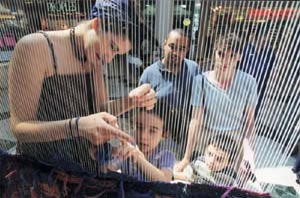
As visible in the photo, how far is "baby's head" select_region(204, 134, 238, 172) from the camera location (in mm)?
418

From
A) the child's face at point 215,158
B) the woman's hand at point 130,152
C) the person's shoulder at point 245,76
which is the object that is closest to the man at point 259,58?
the person's shoulder at point 245,76

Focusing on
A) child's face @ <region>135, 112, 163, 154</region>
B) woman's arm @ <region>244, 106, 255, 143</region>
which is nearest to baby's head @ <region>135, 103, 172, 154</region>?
child's face @ <region>135, 112, 163, 154</region>

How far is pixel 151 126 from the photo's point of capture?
0.44m

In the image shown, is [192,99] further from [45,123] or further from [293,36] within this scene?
[45,123]

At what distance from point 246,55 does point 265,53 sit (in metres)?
0.02

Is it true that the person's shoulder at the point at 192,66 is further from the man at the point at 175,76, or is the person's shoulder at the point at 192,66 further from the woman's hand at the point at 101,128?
the woman's hand at the point at 101,128

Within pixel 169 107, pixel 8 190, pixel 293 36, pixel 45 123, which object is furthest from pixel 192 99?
pixel 8 190

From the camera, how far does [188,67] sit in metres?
0.37

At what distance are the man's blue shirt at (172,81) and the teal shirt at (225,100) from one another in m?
0.01

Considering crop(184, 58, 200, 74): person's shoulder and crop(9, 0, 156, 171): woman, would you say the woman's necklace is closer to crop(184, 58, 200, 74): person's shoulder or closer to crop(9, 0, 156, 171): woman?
crop(9, 0, 156, 171): woman

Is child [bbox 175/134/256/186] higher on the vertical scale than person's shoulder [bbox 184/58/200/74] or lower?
lower

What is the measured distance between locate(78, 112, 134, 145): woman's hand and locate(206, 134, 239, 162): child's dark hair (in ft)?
0.47

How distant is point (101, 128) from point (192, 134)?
157 millimetres

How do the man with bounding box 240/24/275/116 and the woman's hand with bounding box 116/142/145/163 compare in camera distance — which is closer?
the man with bounding box 240/24/275/116
